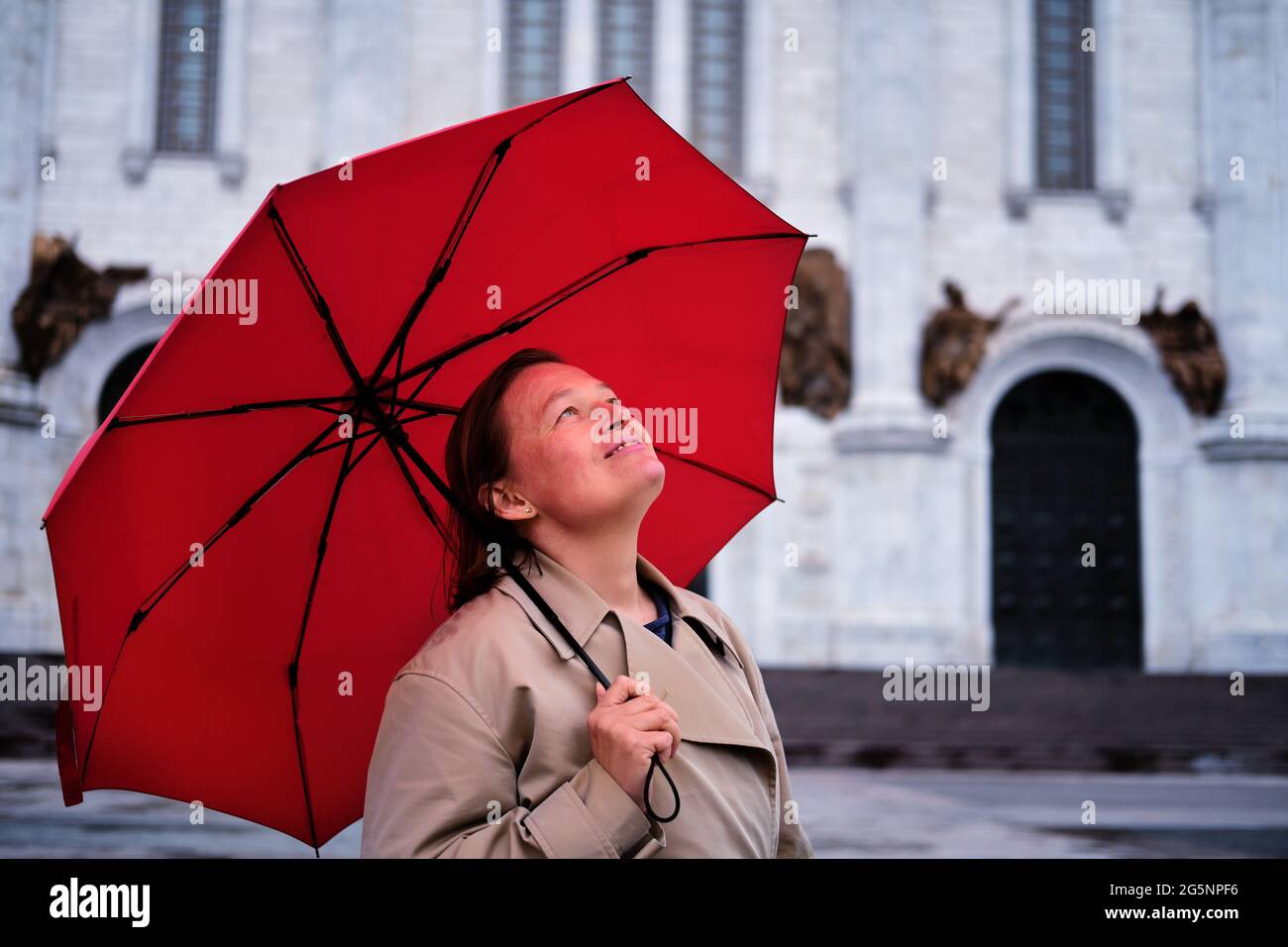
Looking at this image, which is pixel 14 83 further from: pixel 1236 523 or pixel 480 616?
pixel 480 616

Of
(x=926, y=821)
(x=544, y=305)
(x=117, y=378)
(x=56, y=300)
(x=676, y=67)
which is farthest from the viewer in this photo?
(x=676, y=67)

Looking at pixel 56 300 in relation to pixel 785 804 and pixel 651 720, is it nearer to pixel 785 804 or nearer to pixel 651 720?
pixel 785 804

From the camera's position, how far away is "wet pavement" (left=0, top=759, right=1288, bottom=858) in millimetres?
7168

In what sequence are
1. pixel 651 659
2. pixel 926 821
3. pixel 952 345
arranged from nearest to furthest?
1. pixel 651 659
2. pixel 926 821
3. pixel 952 345

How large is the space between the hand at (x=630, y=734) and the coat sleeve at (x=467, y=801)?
0.05 feet

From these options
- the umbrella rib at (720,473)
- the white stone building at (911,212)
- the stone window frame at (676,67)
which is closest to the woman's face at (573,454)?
the umbrella rib at (720,473)

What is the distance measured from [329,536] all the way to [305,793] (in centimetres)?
46

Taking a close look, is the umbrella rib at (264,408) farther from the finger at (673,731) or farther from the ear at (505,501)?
the finger at (673,731)

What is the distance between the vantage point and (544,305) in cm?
254

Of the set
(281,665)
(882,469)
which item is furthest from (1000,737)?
(281,665)

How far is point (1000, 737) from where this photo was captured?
551 inches

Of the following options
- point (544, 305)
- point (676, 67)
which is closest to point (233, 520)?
Answer: point (544, 305)

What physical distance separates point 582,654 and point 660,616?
28cm

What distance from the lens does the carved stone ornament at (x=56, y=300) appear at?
1878 cm
